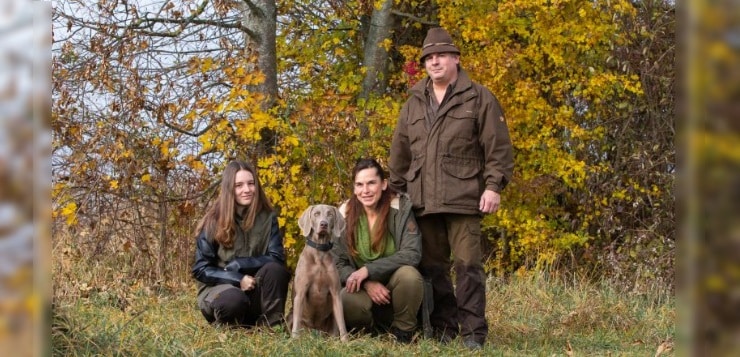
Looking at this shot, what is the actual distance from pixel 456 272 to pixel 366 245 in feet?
1.93

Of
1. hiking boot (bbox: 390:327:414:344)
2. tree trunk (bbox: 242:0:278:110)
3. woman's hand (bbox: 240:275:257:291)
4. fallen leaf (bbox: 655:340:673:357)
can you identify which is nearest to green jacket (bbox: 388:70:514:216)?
hiking boot (bbox: 390:327:414:344)

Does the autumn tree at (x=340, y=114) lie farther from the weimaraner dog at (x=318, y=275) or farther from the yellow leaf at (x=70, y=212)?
the weimaraner dog at (x=318, y=275)

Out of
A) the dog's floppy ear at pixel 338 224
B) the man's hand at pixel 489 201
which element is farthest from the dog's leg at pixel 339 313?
the man's hand at pixel 489 201

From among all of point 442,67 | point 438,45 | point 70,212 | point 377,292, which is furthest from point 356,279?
point 70,212

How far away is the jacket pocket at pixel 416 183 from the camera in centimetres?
596

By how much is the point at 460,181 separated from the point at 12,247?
5232 millimetres

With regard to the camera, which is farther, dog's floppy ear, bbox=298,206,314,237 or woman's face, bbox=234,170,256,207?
woman's face, bbox=234,170,256,207

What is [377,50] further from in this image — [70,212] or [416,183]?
[416,183]

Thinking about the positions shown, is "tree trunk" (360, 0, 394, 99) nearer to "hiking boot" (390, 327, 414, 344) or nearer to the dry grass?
the dry grass

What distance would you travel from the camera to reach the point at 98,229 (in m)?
9.19

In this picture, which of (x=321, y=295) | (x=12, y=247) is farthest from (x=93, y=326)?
(x=12, y=247)

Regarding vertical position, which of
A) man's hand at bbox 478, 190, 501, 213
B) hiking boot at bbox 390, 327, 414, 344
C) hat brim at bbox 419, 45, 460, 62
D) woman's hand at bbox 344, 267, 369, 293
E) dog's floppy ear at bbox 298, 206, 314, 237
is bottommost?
hiking boot at bbox 390, 327, 414, 344

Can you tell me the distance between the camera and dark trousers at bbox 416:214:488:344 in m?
5.86

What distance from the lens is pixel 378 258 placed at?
605 cm
